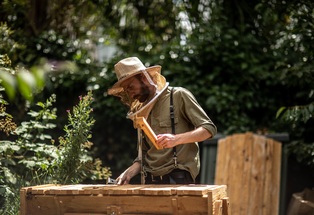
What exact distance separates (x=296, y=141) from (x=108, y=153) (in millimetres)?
2514

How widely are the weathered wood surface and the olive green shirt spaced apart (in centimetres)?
239

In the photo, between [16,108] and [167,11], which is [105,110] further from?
[167,11]

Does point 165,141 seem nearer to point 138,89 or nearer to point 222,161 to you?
point 138,89

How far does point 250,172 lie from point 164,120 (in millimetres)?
2655

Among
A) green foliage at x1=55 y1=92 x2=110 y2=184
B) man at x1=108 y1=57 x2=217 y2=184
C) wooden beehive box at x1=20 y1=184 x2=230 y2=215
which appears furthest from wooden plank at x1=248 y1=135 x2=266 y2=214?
wooden beehive box at x1=20 y1=184 x2=230 y2=215

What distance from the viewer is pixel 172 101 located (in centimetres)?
359

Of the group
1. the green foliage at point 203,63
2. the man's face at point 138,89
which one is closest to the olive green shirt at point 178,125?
the man's face at point 138,89

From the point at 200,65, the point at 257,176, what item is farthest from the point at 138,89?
the point at 200,65

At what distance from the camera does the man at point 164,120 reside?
351 centimetres

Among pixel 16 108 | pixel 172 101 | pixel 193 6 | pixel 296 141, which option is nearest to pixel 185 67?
pixel 193 6

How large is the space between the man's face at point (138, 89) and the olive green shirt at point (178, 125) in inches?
4.0

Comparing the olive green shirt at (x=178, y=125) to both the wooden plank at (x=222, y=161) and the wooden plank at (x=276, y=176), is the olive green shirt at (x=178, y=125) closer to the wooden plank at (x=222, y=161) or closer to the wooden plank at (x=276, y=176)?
the wooden plank at (x=276, y=176)

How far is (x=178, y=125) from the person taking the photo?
357 centimetres

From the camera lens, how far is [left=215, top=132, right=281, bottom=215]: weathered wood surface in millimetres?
5773
